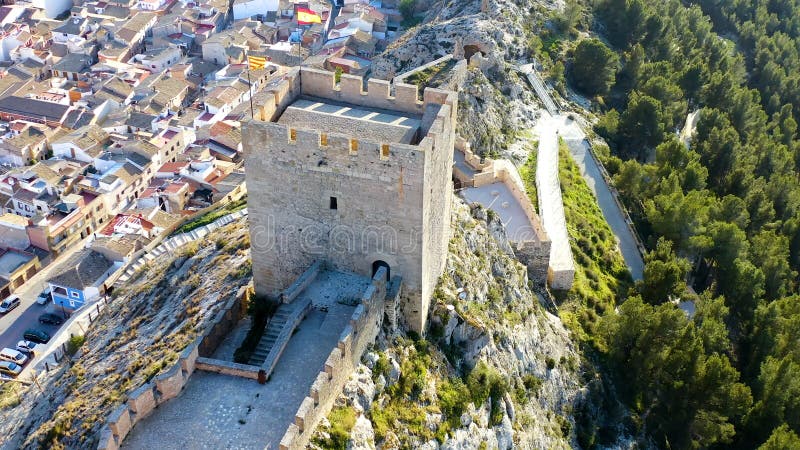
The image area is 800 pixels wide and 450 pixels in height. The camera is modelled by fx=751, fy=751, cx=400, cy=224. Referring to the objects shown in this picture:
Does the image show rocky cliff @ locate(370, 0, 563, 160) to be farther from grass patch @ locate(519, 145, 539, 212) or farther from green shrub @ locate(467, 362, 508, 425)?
green shrub @ locate(467, 362, 508, 425)

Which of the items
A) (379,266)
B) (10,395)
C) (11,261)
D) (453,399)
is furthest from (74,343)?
(453,399)

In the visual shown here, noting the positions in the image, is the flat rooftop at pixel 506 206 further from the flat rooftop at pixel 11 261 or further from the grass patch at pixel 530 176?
the flat rooftop at pixel 11 261

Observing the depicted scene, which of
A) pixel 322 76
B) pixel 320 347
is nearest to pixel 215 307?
pixel 320 347

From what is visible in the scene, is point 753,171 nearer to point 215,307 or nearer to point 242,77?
point 215,307

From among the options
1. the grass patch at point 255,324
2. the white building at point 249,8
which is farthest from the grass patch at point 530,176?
the white building at point 249,8

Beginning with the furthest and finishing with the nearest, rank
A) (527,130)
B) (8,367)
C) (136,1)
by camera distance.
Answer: (136,1)
(527,130)
(8,367)

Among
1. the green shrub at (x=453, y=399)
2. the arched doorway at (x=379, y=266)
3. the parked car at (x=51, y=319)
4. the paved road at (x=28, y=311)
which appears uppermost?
the arched doorway at (x=379, y=266)

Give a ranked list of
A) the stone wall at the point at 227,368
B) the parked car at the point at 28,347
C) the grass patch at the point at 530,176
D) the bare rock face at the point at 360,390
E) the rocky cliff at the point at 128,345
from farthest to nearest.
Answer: the parked car at the point at 28,347 < the grass patch at the point at 530,176 < the rocky cliff at the point at 128,345 < the bare rock face at the point at 360,390 < the stone wall at the point at 227,368
